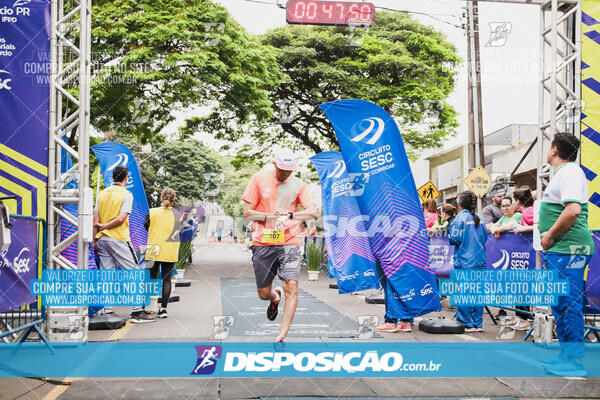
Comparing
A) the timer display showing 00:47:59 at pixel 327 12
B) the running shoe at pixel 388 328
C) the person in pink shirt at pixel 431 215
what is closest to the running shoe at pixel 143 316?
the running shoe at pixel 388 328

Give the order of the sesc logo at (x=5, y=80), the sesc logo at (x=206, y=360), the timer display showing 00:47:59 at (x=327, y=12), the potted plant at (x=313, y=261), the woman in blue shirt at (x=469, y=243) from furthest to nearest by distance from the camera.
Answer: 1. the potted plant at (x=313, y=261)
2. the timer display showing 00:47:59 at (x=327, y=12)
3. the woman in blue shirt at (x=469, y=243)
4. the sesc logo at (x=5, y=80)
5. the sesc logo at (x=206, y=360)

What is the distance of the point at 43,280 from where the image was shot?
19.2ft

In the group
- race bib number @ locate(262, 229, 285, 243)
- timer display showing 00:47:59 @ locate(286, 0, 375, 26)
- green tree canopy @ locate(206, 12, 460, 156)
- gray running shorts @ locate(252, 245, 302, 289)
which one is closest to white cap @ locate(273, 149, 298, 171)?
race bib number @ locate(262, 229, 285, 243)

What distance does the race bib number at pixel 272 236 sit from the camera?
5434 mm

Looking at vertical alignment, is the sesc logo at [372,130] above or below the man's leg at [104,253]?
above

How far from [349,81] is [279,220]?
16.7 metres

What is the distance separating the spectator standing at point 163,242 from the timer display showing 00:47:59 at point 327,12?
6699 mm

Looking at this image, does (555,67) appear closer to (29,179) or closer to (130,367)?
(130,367)

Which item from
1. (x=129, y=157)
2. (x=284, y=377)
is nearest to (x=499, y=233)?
(x=284, y=377)

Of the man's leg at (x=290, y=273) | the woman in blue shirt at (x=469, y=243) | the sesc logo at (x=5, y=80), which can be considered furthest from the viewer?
the woman in blue shirt at (x=469, y=243)

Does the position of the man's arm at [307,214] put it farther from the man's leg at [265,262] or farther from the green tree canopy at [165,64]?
the green tree canopy at [165,64]

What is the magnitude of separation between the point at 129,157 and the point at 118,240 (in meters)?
3.67

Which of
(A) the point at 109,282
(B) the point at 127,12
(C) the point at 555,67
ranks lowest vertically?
(A) the point at 109,282

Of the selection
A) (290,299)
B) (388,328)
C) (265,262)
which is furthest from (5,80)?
(388,328)
